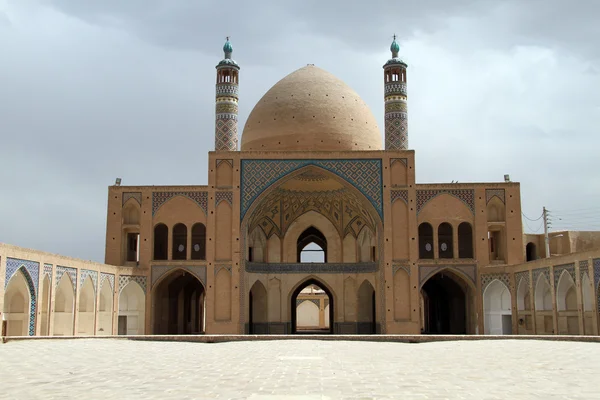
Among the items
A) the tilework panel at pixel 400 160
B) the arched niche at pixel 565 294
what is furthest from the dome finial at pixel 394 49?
the arched niche at pixel 565 294

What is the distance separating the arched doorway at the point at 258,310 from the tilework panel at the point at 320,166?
14.1ft

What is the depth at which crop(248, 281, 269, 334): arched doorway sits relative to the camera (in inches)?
896

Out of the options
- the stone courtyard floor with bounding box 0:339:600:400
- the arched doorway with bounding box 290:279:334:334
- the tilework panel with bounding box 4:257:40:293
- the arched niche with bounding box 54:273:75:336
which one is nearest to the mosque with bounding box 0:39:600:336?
the arched niche with bounding box 54:273:75:336

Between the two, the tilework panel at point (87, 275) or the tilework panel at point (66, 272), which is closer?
the tilework panel at point (66, 272)

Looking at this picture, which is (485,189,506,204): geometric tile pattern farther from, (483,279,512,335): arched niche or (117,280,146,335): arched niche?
(117,280,146,335): arched niche

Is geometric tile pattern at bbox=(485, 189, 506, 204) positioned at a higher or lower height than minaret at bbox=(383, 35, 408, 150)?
lower

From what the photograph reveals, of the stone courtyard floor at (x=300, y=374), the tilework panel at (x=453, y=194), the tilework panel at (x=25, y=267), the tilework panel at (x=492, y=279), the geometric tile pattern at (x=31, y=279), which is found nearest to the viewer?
the stone courtyard floor at (x=300, y=374)

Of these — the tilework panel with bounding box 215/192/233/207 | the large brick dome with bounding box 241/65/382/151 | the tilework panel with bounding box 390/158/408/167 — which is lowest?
the tilework panel with bounding box 215/192/233/207

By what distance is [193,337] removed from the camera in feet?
45.8

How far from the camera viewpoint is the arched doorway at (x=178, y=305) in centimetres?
2064

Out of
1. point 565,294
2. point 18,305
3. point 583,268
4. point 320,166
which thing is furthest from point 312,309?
point 18,305

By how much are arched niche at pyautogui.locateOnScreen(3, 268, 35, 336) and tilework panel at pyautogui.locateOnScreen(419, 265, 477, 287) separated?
1030 centimetres

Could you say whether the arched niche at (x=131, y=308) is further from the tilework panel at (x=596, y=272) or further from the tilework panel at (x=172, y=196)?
the tilework panel at (x=596, y=272)

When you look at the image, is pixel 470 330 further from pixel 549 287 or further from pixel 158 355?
pixel 158 355
